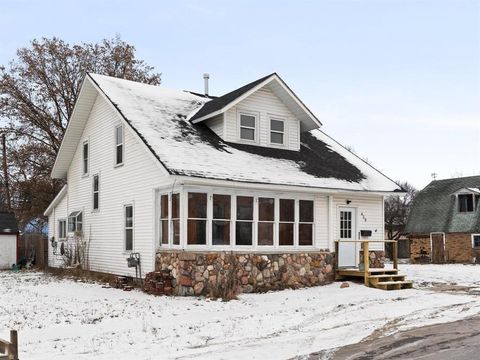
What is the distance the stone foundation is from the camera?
1561cm

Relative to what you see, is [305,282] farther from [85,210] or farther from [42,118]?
[42,118]

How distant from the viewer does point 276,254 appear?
1742 centimetres

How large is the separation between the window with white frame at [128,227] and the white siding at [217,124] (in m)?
3.76

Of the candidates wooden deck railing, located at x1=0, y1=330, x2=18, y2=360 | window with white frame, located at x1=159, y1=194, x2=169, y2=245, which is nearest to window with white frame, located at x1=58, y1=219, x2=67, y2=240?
window with white frame, located at x1=159, y1=194, x2=169, y2=245

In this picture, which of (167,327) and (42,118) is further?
(42,118)

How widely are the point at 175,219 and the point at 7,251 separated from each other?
1471 centimetres

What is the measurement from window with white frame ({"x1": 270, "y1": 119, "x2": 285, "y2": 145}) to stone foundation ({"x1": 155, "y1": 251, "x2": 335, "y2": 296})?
4.35m

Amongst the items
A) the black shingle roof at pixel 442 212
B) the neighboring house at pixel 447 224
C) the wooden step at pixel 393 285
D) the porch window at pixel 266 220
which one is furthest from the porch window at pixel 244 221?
the black shingle roof at pixel 442 212

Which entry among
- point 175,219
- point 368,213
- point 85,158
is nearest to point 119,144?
point 85,158

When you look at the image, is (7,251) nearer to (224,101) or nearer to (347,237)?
(224,101)

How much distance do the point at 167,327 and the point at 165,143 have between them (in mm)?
7272

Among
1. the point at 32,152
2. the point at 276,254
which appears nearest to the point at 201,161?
the point at 276,254

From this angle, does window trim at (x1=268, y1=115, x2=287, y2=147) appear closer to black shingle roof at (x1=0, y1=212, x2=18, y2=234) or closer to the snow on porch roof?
the snow on porch roof

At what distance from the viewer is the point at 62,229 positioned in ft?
81.3
